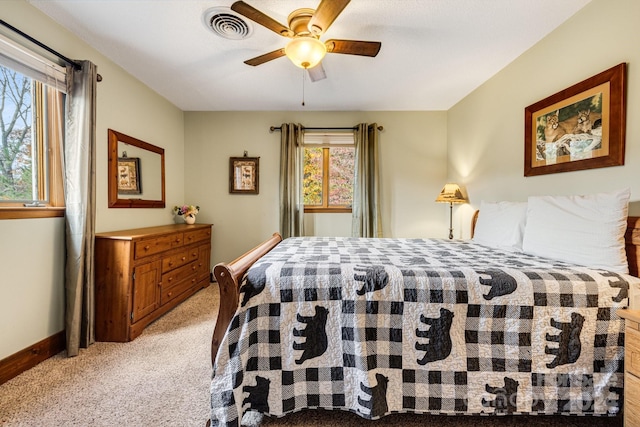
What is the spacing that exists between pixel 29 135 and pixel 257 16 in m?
1.89

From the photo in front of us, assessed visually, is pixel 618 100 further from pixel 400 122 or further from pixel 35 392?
pixel 35 392

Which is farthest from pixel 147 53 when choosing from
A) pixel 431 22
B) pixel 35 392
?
pixel 35 392

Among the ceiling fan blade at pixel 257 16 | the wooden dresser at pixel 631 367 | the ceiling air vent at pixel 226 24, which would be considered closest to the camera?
the wooden dresser at pixel 631 367

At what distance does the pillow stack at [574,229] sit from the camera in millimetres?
1438

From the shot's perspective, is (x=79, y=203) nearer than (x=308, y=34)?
No

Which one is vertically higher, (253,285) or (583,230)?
(583,230)

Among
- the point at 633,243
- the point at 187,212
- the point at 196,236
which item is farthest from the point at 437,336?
the point at 187,212

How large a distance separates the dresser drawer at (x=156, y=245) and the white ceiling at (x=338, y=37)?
1.73 meters

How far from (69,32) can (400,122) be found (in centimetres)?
369

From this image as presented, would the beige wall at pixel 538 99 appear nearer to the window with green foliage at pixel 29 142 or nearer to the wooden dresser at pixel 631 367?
the wooden dresser at pixel 631 367

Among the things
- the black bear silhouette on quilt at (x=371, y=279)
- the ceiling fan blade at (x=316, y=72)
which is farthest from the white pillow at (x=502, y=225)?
the ceiling fan blade at (x=316, y=72)

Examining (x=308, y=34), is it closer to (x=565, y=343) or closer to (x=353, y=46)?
(x=353, y=46)

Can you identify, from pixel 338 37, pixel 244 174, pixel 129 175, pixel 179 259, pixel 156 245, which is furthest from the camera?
pixel 244 174

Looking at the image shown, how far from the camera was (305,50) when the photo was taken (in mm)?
1812
